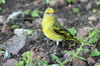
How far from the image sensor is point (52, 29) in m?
4.44

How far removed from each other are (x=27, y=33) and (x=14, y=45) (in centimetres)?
59

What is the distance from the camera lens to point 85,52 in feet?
13.8

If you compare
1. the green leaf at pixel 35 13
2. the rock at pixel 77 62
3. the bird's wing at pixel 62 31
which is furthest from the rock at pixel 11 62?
the green leaf at pixel 35 13

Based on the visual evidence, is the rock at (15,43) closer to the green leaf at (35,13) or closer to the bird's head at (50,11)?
the bird's head at (50,11)

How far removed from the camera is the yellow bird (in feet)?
14.5

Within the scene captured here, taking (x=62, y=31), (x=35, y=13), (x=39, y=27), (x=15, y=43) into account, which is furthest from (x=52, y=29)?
(x=35, y=13)

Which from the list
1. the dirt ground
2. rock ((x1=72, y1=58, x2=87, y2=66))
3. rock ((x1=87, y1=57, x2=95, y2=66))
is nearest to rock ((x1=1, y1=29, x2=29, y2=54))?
the dirt ground

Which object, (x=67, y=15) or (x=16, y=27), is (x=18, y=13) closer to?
(x=16, y=27)

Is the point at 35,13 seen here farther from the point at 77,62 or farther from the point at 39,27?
the point at 77,62

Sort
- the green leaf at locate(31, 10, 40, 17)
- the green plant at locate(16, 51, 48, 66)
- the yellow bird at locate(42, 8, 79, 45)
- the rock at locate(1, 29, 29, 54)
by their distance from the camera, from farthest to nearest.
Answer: the green leaf at locate(31, 10, 40, 17)
the yellow bird at locate(42, 8, 79, 45)
the rock at locate(1, 29, 29, 54)
the green plant at locate(16, 51, 48, 66)

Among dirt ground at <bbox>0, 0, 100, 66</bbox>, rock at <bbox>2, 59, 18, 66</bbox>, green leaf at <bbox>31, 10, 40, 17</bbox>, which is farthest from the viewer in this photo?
green leaf at <bbox>31, 10, 40, 17</bbox>

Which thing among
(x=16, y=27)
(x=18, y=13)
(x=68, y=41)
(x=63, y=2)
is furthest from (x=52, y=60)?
(x=63, y=2)

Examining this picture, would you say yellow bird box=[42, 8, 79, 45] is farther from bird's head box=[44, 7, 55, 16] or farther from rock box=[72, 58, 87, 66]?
rock box=[72, 58, 87, 66]

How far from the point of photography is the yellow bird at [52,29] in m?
4.43
